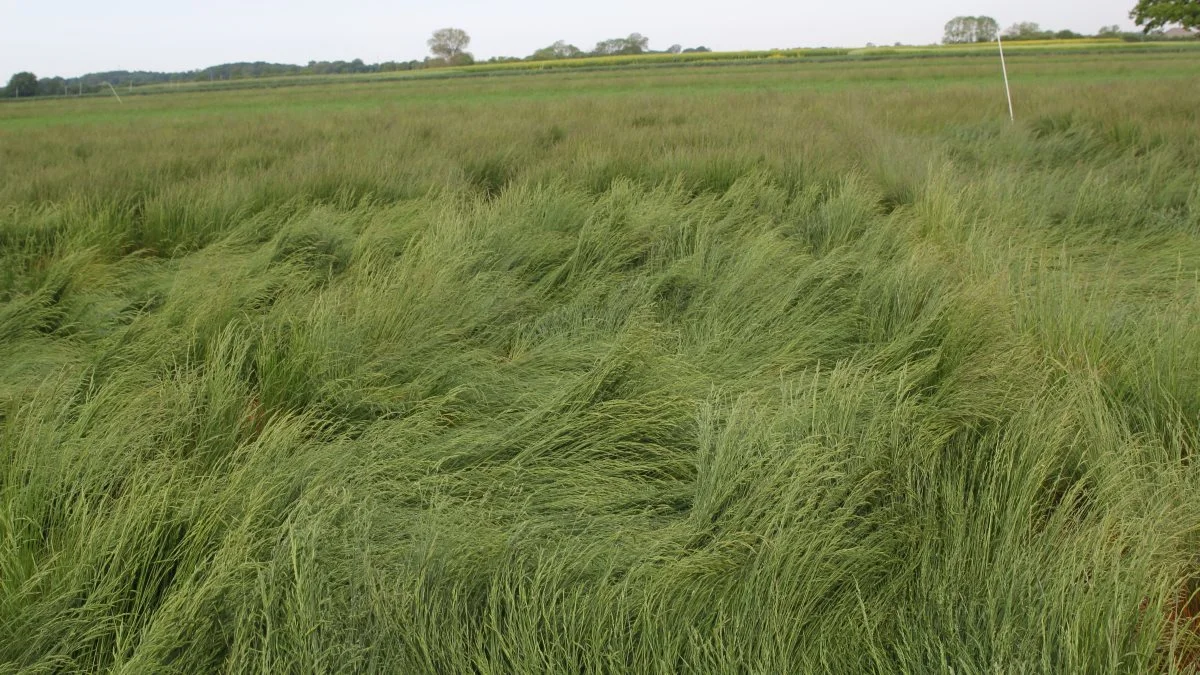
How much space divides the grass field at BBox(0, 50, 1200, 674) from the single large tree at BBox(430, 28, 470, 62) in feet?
318

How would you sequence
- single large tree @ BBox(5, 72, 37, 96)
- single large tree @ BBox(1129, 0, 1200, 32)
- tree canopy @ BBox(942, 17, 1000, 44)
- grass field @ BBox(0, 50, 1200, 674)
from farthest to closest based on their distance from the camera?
tree canopy @ BBox(942, 17, 1000, 44)
single large tree @ BBox(5, 72, 37, 96)
single large tree @ BBox(1129, 0, 1200, 32)
grass field @ BBox(0, 50, 1200, 674)

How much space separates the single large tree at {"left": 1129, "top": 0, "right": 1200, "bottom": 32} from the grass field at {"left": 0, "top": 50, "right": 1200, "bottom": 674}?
3124cm

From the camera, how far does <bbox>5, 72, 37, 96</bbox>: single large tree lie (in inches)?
1886

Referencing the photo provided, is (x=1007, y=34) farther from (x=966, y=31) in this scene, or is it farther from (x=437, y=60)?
(x=437, y=60)

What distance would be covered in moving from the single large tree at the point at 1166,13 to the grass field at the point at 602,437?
3124 centimetres

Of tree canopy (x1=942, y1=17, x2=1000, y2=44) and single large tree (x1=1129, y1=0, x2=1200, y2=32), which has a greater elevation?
tree canopy (x1=942, y1=17, x2=1000, y2=44)

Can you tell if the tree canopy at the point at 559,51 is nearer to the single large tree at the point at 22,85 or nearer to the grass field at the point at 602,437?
the single large tree at the point at 22,85

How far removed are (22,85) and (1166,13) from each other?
61.6m

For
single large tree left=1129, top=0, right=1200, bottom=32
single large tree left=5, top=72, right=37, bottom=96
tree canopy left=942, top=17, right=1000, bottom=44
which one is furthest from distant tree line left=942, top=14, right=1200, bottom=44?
single large tree left=5, top=72, right=37, bottom=96

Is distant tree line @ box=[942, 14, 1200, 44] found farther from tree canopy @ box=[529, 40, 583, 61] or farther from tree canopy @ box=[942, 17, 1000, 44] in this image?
tree canopy @ box=[529, 40, 583, 61]

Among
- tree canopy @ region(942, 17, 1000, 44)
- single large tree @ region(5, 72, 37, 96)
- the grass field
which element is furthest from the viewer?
tree canopy @ region(942, 17, 1000, 44)

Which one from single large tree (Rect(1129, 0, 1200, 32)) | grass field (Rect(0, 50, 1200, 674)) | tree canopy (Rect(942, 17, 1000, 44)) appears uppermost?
tree canopy (Rect(942, 17, 1000, 44))

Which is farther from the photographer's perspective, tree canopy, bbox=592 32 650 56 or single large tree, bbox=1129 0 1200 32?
tree canopy, bbox=592 32 650 56

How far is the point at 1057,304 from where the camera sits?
10.3 ft
